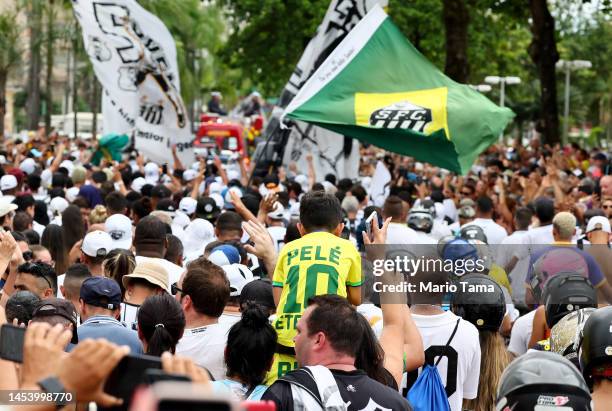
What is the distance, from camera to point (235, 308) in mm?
6945

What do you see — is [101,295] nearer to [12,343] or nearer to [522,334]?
[12,343]

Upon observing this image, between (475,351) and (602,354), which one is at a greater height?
(602,354)

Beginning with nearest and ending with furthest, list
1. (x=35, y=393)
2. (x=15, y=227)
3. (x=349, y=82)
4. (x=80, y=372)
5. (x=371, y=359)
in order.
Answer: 1. (x=80, y=372)
2. (x=35, y=393)
3. (x=371, y=359)
4. (x=15, y=227)
5. (x=349, y=82)

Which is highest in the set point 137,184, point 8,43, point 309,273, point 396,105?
point 8,43

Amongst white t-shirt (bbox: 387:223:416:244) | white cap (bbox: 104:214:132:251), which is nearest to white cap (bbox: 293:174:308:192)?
white t-shirt (bbox: 387:223:416:244)

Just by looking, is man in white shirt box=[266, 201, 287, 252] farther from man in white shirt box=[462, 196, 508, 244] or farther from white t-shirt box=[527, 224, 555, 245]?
white t-shirt box=[527, 224, 555, 245]

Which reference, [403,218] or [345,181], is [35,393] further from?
[345,181]

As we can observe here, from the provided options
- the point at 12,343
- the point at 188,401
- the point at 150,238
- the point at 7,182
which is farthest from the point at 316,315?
the point at 7,182

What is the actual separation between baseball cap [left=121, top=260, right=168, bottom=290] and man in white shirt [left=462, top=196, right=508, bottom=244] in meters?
5.54

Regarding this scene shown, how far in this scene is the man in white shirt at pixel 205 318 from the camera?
6055 mm

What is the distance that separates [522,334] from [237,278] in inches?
77.2

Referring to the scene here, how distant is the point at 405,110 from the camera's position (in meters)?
13.5

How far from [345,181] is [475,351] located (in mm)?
9657

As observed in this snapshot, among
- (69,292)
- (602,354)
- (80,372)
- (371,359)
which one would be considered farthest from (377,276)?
(80,372)
